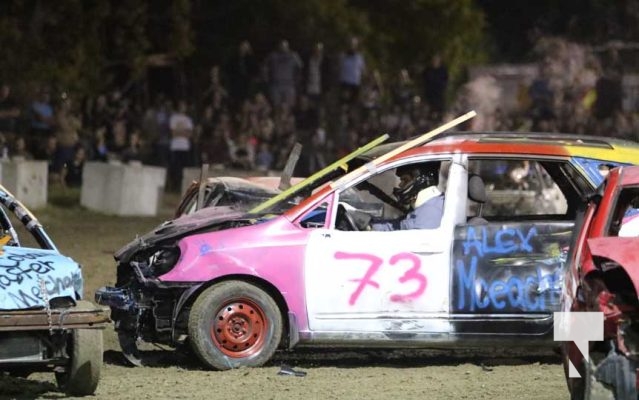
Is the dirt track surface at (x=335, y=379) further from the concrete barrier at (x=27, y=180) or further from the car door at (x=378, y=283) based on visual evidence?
the concrete barrier at (x=27, y=180)

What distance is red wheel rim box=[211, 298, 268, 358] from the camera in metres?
10.6

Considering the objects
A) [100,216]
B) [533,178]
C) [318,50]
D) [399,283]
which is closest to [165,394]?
[399,283]

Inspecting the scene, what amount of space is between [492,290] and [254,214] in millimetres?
1827

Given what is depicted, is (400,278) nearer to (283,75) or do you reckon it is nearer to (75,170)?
(75,170)

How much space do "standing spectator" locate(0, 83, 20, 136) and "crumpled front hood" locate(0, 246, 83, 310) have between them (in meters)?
16.4

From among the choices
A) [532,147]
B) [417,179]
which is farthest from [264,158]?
[532,147]

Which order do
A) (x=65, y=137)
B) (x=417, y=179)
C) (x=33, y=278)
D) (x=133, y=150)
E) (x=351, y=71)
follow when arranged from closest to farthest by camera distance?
(x=33, y=278), (x=417, y=179), (x=65, y=137), (x=133, y=150), (x=351, y=71)

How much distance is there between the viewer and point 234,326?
35.0 feet

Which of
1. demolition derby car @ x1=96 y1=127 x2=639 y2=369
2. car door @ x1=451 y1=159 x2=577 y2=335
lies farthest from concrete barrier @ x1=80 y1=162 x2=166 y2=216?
car door @ x1=451 y1=159 x2=577 y2=335

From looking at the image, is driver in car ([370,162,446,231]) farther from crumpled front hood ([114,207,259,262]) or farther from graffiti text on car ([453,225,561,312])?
crumpled front hood ([114,207,259,262])

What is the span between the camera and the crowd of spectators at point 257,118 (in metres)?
26.0

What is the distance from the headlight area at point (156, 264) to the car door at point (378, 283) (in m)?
0.97

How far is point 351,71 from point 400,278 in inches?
749

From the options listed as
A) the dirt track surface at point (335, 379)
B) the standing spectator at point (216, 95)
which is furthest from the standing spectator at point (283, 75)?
the dirt track surface at point (335, 379)
